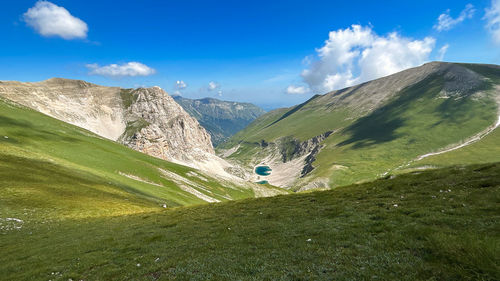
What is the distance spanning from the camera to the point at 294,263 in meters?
13.9

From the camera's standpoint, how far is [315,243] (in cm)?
1670

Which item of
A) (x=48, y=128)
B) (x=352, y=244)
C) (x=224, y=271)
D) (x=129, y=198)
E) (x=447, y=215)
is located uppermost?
(x=48, y=128)

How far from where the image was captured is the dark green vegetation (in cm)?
1137

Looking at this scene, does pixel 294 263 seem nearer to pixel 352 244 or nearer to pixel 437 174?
pixel 352 244

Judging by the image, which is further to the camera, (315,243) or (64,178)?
(64,178)

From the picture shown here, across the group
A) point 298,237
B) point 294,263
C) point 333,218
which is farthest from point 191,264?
point 333,218

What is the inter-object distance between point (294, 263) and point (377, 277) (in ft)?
15.4

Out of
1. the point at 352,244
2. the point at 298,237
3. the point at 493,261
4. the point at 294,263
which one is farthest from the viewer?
the point at 298,237

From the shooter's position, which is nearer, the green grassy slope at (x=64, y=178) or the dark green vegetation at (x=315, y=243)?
the dark green vegetation at (x=315, y=243)

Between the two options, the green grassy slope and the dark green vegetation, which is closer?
the dark green vegetation

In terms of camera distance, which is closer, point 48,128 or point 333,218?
point 333,218

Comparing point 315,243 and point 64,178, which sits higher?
point 315,243

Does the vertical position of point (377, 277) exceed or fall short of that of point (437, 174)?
it falls short

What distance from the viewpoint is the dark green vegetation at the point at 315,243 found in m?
11.4
